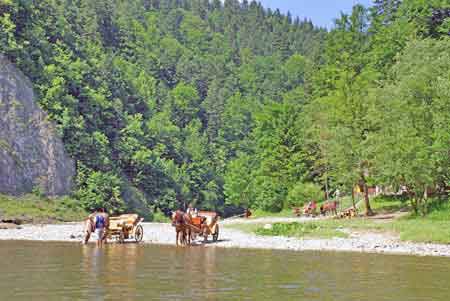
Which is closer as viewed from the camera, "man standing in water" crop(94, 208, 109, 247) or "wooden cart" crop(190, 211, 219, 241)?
"man standing in water" crop(94, 208, 109, 247)

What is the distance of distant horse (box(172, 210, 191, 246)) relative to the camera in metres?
30.8

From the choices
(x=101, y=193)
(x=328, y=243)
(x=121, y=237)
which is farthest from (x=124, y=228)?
(x=101, y=193)

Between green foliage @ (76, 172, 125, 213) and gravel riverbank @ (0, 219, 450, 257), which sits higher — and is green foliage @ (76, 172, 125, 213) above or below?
above

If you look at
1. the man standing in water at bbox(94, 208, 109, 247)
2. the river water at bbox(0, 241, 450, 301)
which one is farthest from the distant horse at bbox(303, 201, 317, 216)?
the river water at bbox(0, 241, 450, 301)

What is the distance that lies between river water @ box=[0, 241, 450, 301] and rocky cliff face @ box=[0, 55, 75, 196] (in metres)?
41.7

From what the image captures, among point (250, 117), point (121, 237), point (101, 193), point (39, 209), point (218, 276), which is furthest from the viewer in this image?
point (250, 117)

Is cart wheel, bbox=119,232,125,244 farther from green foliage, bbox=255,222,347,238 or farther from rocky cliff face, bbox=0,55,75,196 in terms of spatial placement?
rocky cliff face, bbox=0,55,75,196

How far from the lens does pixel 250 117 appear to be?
524 feet

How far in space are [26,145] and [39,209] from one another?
10.8 m

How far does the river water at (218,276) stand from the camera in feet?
47.1

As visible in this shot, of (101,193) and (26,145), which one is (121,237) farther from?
(26,145)

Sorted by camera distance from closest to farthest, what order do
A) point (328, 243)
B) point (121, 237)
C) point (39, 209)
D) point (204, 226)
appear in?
1. point (328, 243)
2. point (204, 226)
3. point (121, 237)
4. point (39, 209)

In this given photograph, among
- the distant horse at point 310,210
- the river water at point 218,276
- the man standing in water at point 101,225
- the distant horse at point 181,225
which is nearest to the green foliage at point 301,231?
the distant horse at point 181,225

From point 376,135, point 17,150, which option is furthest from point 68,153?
point 376,135
